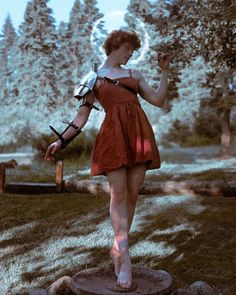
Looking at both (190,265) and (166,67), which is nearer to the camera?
(166,67)

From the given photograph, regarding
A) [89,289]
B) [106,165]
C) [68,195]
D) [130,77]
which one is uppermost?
[130,77]

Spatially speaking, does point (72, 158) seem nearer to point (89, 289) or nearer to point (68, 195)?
point (68, 195)

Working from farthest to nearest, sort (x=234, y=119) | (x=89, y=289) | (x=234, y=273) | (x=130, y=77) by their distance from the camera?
(x=234, y=119) → (x=234, y=273) → (x=130, y=77) → (x=89, y=289)

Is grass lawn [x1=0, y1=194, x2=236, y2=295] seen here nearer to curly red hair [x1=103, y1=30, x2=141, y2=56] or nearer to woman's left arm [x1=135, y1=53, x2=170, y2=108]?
woman's left arm [x1=135, y1=53, x2=170, y2=108]

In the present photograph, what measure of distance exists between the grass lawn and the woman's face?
1569 mm

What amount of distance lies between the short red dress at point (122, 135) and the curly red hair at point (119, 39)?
189 millimetres

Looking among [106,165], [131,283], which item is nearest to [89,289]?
[131,283]

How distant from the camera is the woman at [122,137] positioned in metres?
2.24

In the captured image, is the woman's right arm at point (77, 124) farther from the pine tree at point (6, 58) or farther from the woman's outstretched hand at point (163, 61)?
the pine tree at point (6, 58)

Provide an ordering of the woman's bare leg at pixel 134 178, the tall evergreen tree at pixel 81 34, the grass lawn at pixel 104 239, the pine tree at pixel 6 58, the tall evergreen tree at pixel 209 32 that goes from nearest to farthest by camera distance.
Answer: the woman's bare leg at pixel 134 178 < the grass lawn at pixel 104 239 < the tall evergreen tree at pixel 209 32 < the tall evergreen tree at pixel 81 34 < the pine tree at pixel 6 58

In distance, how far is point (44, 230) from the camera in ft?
15.0

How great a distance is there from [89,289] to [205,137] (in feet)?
35.0

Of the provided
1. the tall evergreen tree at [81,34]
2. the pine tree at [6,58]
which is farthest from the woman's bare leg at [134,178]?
the pine tree at [6,58]

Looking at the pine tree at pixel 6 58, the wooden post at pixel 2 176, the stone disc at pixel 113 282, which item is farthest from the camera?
the pine tree at pixel 6 58
